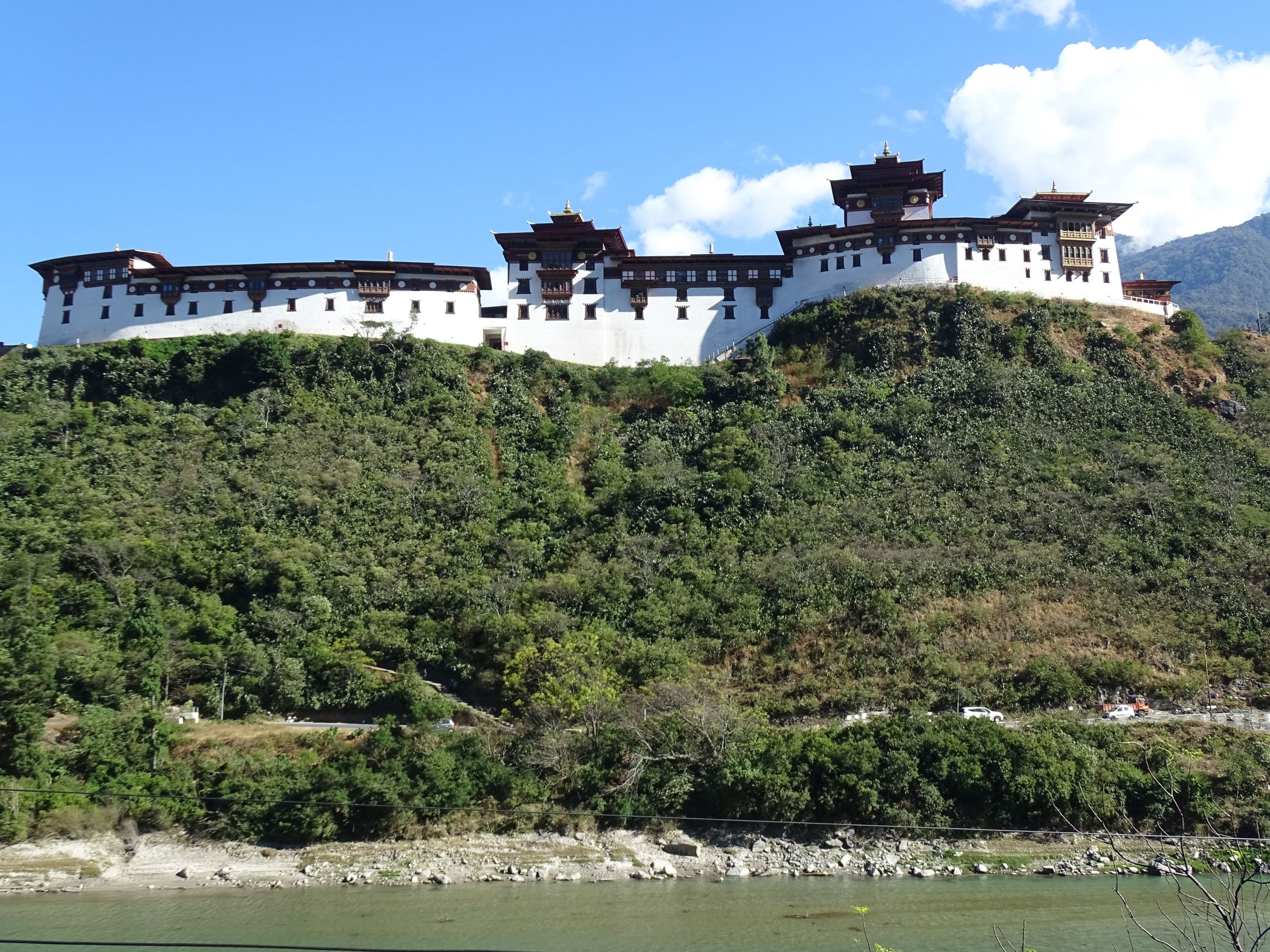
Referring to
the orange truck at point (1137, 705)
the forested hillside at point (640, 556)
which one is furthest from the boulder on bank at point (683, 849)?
the orange truck at point (1137, 705)

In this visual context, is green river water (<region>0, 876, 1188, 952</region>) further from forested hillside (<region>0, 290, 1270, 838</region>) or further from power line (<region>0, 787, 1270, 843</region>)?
forested hillside (<region>0, 290, 1270, 838</region>)

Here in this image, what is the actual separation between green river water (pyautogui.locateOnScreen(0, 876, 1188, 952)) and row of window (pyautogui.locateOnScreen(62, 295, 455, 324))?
128 ft

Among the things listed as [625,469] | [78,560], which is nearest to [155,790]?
[78,560]

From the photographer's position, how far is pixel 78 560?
151 ft

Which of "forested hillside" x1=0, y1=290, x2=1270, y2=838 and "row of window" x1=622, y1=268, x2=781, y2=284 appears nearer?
"forested hillside" x1=0, y1=290, x2=1270, y2=838

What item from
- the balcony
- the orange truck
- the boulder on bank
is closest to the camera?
the boulder on bank

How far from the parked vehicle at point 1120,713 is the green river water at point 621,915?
25.1ft

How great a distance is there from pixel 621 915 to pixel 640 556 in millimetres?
20362

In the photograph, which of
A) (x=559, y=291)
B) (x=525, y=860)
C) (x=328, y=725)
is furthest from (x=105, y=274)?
(x=525, y=860)

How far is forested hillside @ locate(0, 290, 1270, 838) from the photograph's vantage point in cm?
3678

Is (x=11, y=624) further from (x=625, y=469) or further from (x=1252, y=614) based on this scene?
(x=1252, y=614)

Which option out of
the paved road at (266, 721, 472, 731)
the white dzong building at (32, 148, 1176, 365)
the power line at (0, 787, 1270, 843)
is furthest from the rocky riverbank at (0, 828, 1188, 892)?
the white dzong building at (32, 148, 1176, 365)

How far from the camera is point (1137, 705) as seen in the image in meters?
39.3

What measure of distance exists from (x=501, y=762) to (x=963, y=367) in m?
35.6
